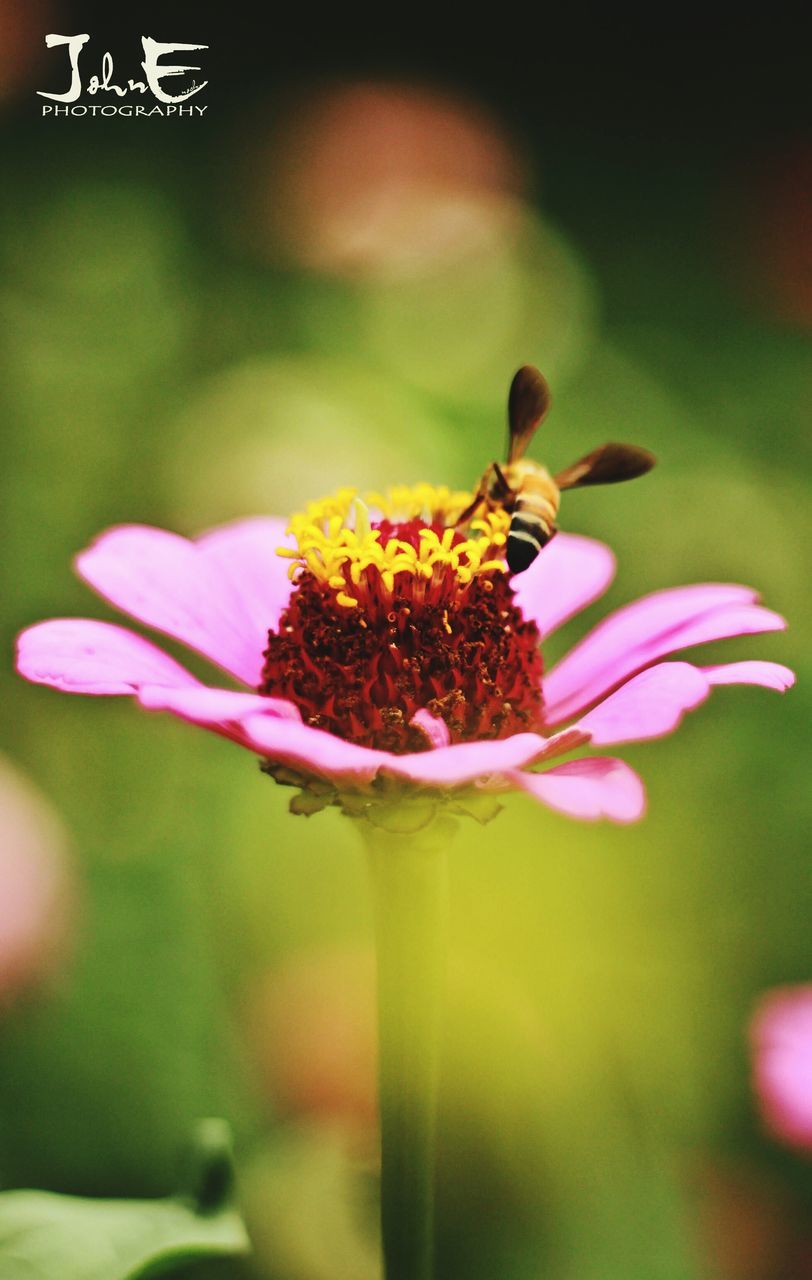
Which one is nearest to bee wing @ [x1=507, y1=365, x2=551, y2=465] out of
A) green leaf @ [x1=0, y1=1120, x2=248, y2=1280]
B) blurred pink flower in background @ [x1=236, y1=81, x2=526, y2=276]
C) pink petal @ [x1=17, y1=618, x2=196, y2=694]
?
pink petal @ [x1=17, y1=618, x2=196, y2=694]

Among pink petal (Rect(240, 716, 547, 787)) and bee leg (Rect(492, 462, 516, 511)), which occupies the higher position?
bee leg (Rect(492, 462, 516, 511))

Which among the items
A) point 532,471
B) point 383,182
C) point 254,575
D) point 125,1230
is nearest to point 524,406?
point 532,471

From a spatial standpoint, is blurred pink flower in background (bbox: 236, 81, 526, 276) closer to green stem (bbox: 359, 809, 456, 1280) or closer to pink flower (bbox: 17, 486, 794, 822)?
pink flower (bbox: 17, 486, 794, 822)

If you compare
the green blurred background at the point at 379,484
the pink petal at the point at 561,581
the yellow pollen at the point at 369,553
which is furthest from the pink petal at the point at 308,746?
the green blurred background at the point at 379,484

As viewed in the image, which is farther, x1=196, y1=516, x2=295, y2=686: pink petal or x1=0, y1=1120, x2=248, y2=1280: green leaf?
x1=196, y1=516, x2=295, y2=686: pink petal

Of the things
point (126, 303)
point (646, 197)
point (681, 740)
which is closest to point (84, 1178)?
point (681, 740)

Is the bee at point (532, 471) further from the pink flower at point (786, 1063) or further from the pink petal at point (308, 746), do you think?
the pink flower at point (786, 1063)

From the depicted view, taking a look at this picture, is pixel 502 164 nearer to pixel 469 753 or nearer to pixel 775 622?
pixel 775 622
